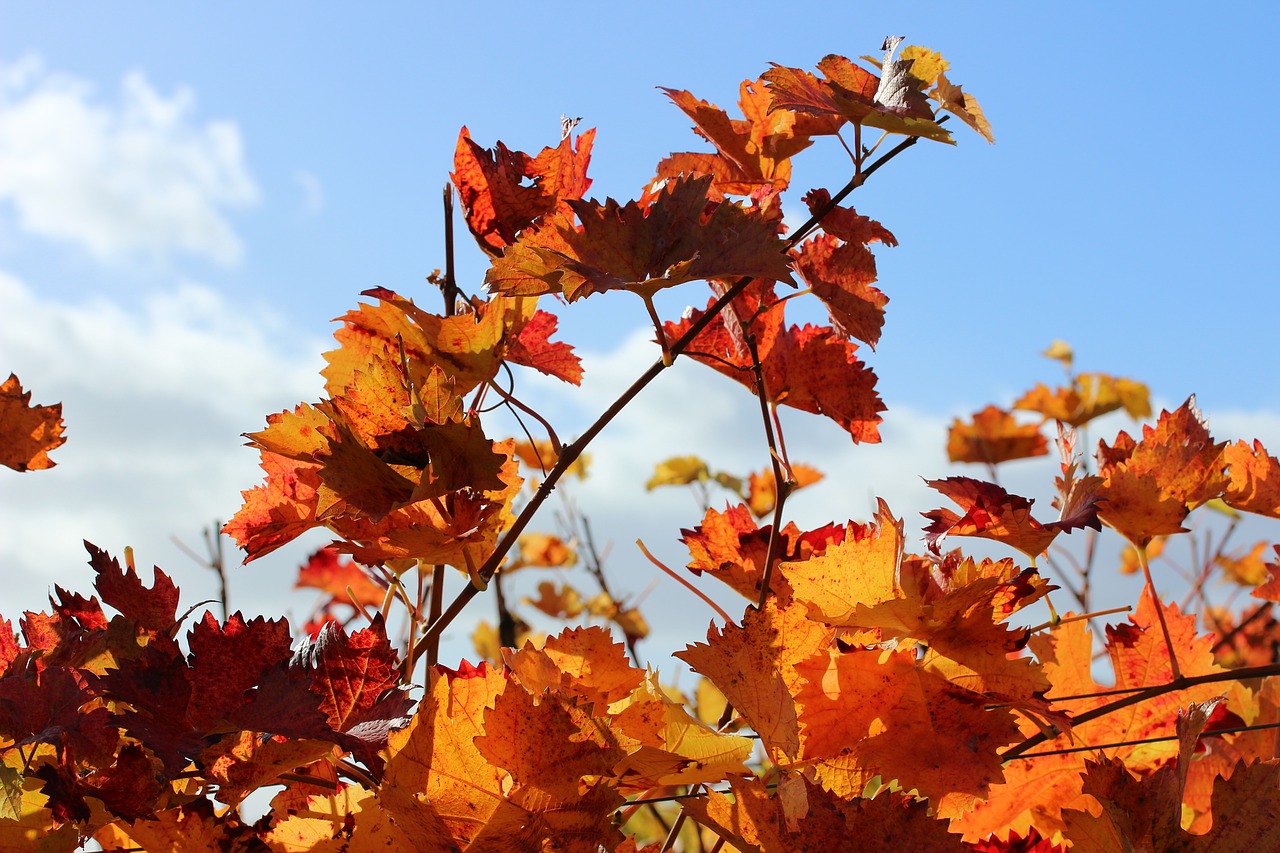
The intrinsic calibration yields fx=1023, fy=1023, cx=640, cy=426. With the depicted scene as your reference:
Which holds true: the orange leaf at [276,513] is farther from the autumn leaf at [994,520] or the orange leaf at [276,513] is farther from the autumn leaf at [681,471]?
the autumn leaf at [681,471]

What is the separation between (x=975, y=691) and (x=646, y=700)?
0.68ft

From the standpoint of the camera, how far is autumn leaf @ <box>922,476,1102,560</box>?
0.69 metres

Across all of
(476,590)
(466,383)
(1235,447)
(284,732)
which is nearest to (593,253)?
(466,383)

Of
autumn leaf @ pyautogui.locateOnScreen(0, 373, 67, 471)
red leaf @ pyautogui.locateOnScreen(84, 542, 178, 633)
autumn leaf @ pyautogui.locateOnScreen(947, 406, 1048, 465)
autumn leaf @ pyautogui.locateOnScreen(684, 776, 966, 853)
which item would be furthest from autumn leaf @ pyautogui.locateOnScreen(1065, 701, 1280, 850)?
autumn leaf @ pyautogui.locateOnScreen(947, 406, 1048, 465)

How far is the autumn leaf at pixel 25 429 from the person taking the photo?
0.91 metres

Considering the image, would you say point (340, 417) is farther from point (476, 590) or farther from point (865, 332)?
point (865, 332)

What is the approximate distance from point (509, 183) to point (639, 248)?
0.15 meters

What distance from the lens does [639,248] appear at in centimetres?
64

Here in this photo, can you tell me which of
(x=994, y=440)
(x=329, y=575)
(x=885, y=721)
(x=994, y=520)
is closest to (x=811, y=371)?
(x=994, y=520)

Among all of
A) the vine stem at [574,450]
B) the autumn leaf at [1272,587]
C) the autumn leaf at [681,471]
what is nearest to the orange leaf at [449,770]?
the vine stem at [574,450]

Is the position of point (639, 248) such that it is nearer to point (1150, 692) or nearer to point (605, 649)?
point (605, 649)

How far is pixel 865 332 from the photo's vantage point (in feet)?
2.59

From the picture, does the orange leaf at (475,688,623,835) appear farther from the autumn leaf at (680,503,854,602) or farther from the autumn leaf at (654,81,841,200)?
the autumn leaf at (654,81,841,200)

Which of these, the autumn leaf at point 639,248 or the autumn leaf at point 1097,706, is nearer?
the autumn leaf at point 639,248
